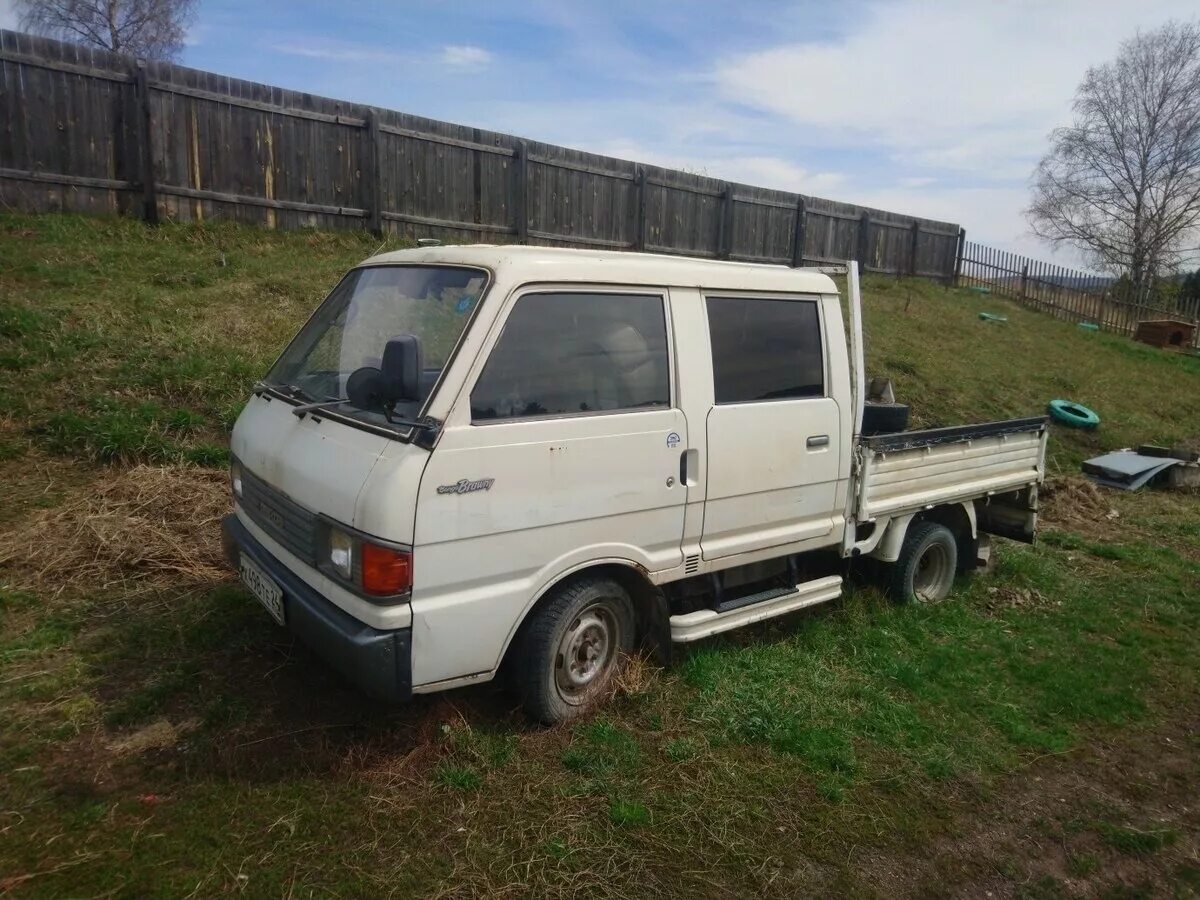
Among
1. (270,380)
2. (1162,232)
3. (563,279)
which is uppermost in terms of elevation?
(1162,232)

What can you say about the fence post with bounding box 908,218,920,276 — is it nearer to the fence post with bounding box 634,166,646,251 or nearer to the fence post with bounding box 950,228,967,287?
the fence post with bounding box 950,228,967,287

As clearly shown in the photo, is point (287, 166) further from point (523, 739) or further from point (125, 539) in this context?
point (523, 739)

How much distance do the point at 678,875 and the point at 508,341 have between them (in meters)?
2.10

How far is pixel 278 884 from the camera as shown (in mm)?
2623

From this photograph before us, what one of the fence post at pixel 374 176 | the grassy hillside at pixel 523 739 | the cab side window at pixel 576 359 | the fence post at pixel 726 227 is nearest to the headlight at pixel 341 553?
the cab side window at pixel 576 359

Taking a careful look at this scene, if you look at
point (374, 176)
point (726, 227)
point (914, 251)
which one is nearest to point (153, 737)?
point (374, 176)

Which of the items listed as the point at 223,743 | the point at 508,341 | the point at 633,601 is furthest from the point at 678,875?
the point at 508,341

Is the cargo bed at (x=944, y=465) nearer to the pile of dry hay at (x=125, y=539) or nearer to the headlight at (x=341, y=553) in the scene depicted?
the headlight at (x=341, y=553)

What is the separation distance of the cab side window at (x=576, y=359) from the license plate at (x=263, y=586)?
1170 millimetres

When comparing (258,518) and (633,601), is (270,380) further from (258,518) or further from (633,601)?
(633,601)

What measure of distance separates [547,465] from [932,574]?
366 centimetres

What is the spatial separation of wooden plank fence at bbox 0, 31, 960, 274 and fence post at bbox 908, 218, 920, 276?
8106mm

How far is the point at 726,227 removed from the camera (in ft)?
53.1

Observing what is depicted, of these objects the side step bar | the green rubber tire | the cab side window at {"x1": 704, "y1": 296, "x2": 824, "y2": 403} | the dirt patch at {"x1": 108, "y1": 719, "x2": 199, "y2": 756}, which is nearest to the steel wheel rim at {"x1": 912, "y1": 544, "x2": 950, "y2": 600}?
the side step bar
